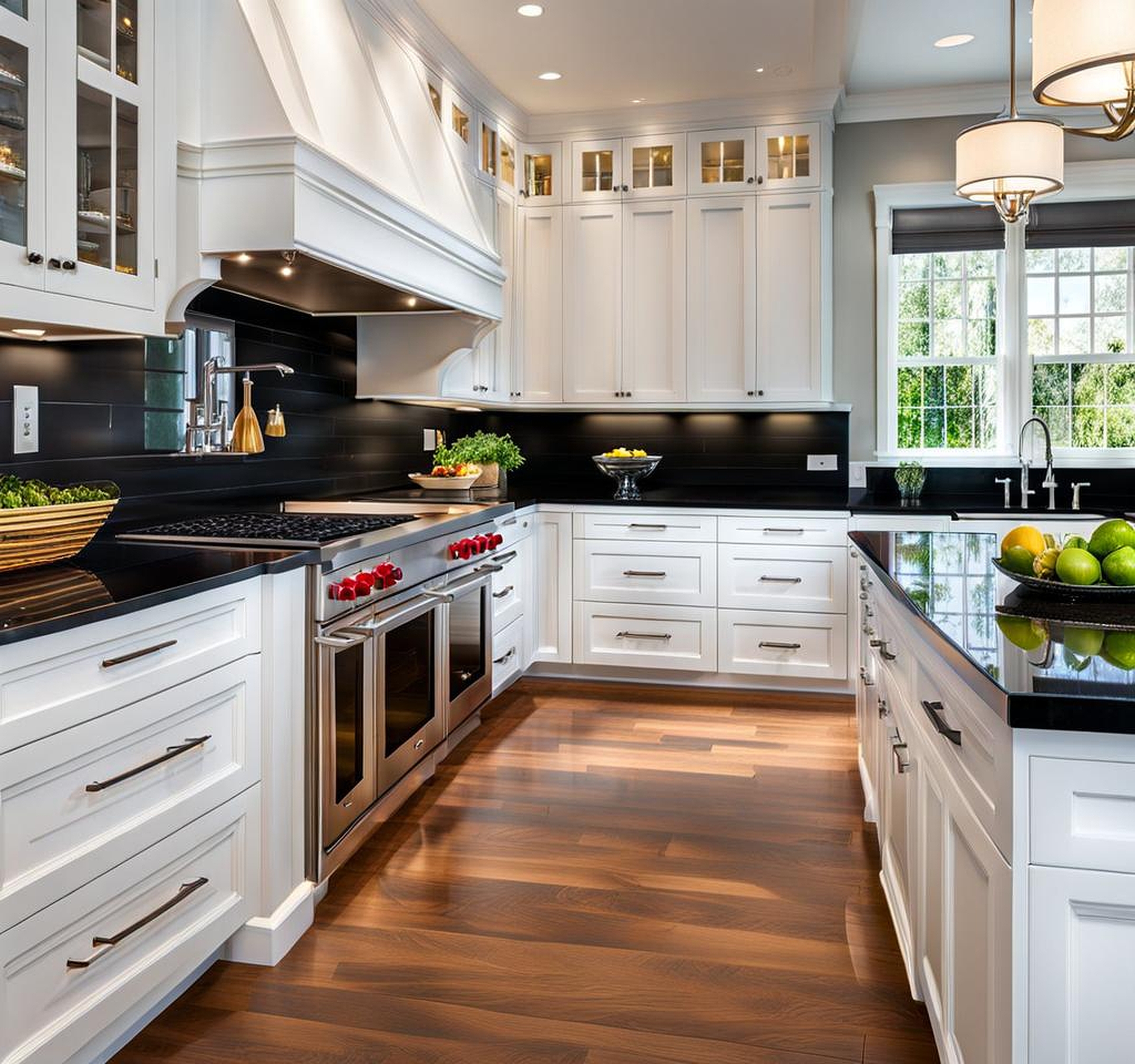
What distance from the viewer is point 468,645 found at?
3.64m

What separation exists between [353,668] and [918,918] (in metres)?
1.50

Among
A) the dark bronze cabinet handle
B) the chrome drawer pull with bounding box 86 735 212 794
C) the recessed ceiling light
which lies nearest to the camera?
the dark bronze cabinet handle

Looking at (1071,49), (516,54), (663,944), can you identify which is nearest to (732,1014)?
(663,944)

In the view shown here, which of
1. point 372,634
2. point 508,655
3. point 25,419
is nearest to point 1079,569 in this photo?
point 372,634

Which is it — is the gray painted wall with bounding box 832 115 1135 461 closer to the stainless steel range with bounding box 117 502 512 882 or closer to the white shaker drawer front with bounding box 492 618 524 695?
the white shaker drawer front with bounding box 492 618 524 695

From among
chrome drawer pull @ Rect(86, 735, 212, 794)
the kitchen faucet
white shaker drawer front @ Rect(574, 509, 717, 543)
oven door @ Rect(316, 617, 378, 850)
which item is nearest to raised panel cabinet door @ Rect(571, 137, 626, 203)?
white shaker drawer front @ Rect(574, 509, 717, 543)

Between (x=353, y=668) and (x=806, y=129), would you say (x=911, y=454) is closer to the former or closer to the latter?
(x=806, y=129)

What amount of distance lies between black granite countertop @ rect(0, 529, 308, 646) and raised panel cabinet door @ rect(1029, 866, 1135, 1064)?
1460 millimetres

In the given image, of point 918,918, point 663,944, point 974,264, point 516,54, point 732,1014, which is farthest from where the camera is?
point 974,264

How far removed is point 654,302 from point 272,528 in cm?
274

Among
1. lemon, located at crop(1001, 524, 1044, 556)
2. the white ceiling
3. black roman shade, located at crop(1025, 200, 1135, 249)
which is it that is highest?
the white ceiling

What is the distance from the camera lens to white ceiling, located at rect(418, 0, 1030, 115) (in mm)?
3715

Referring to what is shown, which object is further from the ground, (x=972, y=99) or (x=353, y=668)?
(x=972, y=99)

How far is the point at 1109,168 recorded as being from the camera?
184 inches
